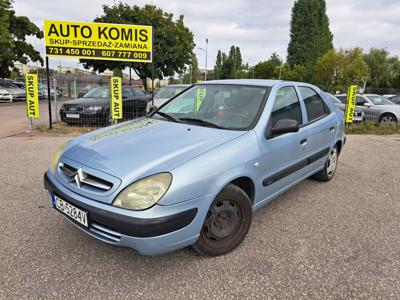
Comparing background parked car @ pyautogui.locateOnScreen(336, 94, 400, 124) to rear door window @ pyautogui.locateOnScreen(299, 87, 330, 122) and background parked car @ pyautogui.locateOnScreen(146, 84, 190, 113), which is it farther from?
rear door window @ pyautogui.locateOnScreen(299, 87, 330, 122)

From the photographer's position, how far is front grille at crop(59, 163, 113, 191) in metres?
2.23

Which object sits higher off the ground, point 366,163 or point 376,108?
point 376,108

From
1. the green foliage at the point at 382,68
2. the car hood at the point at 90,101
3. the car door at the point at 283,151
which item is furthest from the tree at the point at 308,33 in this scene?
the car door at the point at 283,151

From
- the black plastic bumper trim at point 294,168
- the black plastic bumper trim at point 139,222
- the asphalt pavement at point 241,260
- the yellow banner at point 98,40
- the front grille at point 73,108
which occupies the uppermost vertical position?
the yellow banner at point 98,40

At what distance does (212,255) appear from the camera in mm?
2611

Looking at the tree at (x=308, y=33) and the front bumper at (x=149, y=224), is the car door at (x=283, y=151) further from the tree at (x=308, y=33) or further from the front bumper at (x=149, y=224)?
the tree at (x=308, y=33)

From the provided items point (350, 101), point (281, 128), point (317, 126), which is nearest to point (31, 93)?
point (317, 126)

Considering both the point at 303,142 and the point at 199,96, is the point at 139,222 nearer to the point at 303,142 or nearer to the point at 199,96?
the point at 199,96

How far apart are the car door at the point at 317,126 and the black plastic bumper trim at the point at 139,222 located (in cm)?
213

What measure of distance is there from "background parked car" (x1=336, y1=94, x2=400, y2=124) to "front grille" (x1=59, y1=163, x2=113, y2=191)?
11838 mm

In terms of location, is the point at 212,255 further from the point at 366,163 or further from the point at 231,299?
the point at 366,163

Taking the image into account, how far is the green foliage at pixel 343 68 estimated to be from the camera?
3571 centimetres

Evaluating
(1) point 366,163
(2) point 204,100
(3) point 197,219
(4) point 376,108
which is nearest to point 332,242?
(3) point 197,219

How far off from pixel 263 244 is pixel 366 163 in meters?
4.14
